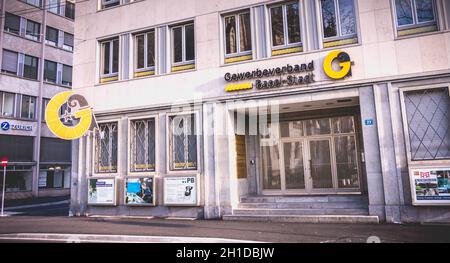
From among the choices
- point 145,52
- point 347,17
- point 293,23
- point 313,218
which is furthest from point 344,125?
point 145,52

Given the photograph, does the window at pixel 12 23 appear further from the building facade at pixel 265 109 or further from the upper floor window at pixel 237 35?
the upper floor window at pixel 237 35

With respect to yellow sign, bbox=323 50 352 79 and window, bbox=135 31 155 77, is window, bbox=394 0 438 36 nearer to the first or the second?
yellow sign, bbox=323 50 352 79

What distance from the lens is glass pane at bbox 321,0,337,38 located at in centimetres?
1052

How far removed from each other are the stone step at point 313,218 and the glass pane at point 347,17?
211 inches

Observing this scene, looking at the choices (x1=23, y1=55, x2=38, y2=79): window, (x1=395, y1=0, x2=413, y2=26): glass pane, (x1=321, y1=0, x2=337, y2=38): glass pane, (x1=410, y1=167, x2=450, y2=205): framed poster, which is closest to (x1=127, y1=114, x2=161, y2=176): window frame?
(x1=321, y1=0, x2=337, y2=38): glass pane

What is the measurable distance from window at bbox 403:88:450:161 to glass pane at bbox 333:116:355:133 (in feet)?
9.09

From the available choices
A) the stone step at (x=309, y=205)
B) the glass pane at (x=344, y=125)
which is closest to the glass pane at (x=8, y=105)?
the stone step at (x=309, y=205)

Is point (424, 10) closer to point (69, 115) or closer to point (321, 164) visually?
point (321, 164)

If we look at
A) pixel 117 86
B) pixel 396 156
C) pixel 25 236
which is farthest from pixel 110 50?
pixel 396 156

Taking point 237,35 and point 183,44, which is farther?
point 183,44

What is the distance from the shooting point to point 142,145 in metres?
12.5

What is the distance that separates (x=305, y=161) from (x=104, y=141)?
7633 millimetres

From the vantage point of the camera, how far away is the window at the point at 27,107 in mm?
25595

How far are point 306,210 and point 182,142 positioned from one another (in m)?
4.73
